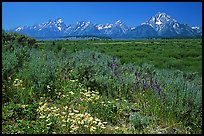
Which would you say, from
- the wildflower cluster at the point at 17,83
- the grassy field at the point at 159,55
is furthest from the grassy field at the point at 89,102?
the grassy field at the point at 159,55

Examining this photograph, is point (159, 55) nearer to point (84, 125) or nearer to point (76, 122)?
point (76, 122)

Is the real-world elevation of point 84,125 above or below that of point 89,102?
below

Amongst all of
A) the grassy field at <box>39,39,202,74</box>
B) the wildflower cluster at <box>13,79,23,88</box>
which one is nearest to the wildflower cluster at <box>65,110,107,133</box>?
the wildflower cluster at <box>13,79,23,88</box>

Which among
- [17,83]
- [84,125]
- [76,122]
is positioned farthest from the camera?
[17,83]

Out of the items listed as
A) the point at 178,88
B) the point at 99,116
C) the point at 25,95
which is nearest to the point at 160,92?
the point at 178,88

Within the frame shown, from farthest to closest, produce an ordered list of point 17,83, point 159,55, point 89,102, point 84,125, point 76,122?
point 159,55, point 17,83, point 89,102, point 76,122, point 84,125

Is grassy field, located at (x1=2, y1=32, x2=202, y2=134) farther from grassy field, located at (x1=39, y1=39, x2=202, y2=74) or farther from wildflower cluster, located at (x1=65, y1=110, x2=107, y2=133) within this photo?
grassy field, located at (x1=39, y1=39, x2=202, y2=74)

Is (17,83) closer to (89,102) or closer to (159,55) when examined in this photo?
(89,102)

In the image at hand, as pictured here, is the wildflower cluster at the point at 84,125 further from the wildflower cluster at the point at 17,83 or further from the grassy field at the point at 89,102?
the wildflower cluster at the point at 17,83

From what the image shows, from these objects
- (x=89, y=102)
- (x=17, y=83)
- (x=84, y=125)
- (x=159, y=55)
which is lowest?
(x=84, y=125)

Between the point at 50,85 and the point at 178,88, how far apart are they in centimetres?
261

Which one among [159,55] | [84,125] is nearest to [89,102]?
[84,125]

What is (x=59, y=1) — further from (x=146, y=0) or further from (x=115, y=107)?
(x=115, y=107)

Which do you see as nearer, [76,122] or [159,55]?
[76,122]
